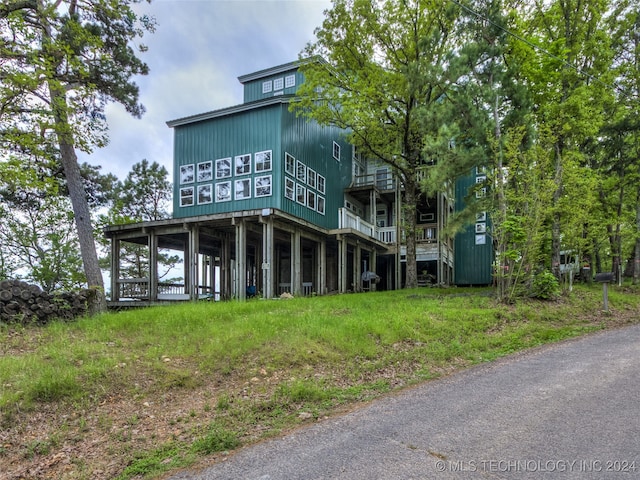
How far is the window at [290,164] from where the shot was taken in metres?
15.1

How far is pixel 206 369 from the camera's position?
518cm

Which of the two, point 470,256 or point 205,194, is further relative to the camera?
point 470,256

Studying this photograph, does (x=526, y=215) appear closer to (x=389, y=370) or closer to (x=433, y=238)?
(x=389, y=370)

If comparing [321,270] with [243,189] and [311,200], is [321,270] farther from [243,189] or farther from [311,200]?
[243,189]

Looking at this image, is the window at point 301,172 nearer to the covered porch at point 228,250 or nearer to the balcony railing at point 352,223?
the balcony railing at point 352,223

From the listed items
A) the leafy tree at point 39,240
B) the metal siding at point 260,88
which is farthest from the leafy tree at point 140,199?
the metal siding at point 260,88

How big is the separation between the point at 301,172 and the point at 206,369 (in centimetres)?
1206

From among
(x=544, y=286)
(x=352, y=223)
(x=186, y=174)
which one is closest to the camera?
(x=544, y=286)

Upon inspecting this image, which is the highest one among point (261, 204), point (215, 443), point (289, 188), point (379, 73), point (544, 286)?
point (379, 73)

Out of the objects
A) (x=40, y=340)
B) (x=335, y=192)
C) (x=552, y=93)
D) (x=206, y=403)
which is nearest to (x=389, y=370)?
(x=206, y=403)

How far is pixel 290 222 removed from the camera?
1395 centimetres

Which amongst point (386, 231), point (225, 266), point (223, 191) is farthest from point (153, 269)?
point (386, 231)

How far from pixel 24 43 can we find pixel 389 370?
39.1 ft

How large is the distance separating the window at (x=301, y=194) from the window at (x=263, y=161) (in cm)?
165
